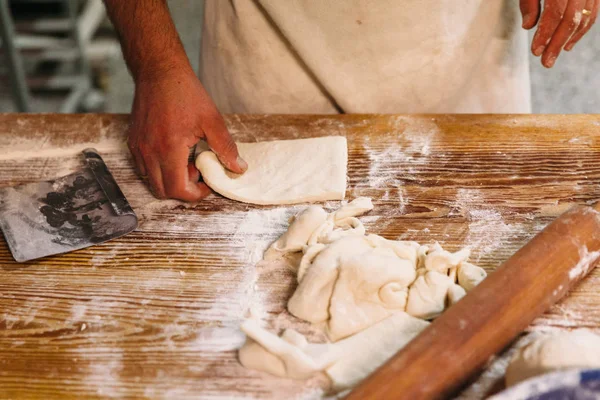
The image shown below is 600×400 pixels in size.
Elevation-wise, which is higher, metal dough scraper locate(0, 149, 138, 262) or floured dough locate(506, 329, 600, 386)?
floured dough locate(506, 329, 600, 386)

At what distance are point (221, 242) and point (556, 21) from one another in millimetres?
1109

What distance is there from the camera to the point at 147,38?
5.48 feet

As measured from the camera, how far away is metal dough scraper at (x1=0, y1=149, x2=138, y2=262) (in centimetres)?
141

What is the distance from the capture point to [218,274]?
4.39 feet

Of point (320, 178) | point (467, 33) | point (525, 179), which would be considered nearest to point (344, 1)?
point (467, 33)

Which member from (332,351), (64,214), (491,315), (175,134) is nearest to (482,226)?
(491,315)

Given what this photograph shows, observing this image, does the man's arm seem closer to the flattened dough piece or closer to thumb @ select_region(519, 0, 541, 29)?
the flattened dough piece

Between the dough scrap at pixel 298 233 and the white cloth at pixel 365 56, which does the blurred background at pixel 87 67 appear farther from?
the dough scrap at pixel 298 233

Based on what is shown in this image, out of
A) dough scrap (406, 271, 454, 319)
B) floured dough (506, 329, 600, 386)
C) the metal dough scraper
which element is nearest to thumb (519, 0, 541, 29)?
dough scrap (406, 271, 454, 319)

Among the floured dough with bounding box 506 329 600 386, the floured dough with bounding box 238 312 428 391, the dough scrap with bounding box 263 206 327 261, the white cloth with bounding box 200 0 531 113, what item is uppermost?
the white cloth with bounding box 200 0 531 113

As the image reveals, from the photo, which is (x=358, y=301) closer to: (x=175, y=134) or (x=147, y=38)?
(x=175, y=134)

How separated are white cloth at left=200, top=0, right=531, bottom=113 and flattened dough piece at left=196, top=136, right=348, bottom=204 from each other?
279mm

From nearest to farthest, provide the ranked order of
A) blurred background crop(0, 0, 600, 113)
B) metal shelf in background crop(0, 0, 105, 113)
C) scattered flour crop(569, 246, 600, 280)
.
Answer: scattered flour crop(569, 246, 600, 280), metal shelf in background crop(0, 0, 105, 113), blurred background crop(0, 0, 600, 113)

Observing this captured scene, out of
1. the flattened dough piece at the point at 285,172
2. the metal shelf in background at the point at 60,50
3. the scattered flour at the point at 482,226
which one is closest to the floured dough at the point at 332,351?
the scattered flour at the point at 482,226
